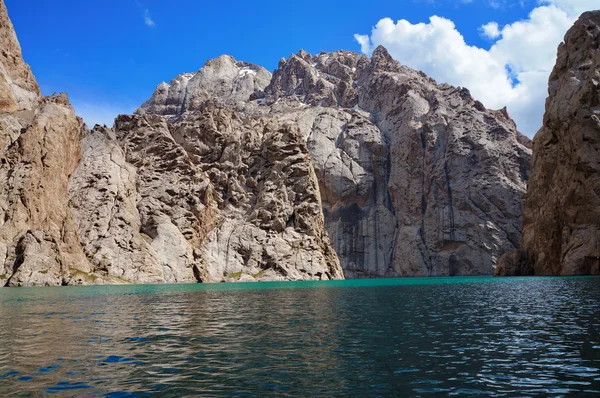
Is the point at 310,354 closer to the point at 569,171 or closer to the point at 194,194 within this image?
the point at 569,171

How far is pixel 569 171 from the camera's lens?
413ft

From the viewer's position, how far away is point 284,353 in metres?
21.9

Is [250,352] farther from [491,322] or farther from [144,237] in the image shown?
[144,237]

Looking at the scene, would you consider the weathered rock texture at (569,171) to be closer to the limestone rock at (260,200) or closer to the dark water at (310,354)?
the limestone rock at (260,200)

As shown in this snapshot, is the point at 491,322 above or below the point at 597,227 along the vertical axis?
below

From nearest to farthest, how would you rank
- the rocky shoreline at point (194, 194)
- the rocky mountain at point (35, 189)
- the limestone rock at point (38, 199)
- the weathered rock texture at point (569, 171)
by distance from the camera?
the limestone rock at point (38, 199), the rocky mountain at point (35, 189), the rocky shoreline at point (194, 194), the weathered rock texture at point (569, 171)

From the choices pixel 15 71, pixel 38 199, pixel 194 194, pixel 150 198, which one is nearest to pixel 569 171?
pixel 194 194

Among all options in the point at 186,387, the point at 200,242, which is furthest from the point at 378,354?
the point at 200,242

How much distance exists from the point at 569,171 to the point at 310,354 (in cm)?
12378

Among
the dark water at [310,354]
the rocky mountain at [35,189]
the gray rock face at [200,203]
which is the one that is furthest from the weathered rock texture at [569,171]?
the rocky mountain at [35,189]

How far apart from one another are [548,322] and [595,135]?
103728 millimetres

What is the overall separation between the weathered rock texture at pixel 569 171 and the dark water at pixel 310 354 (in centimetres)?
9184

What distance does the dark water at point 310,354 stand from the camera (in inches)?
631

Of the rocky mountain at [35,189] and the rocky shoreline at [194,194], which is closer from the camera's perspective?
the rocky mountain at [35,189]
